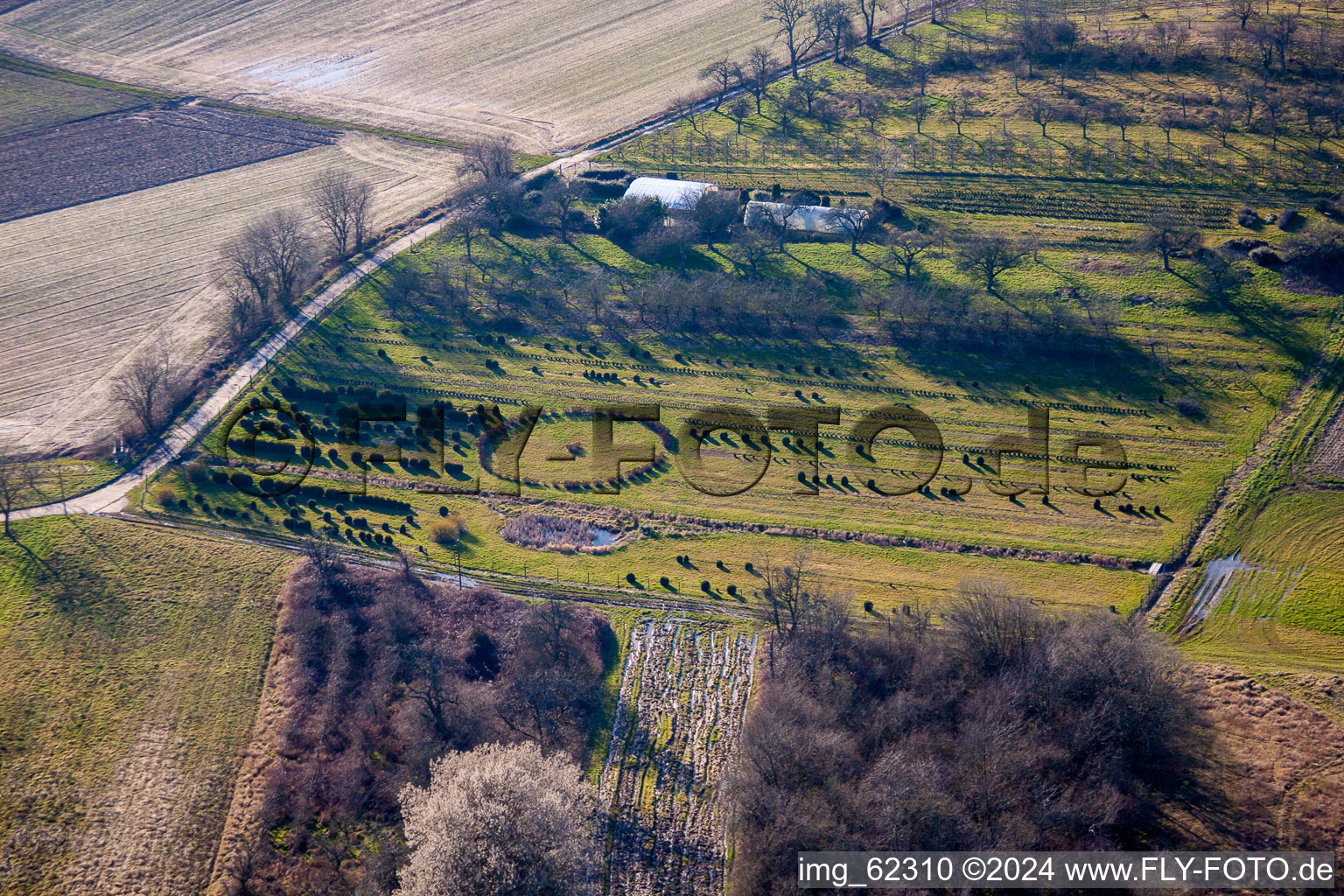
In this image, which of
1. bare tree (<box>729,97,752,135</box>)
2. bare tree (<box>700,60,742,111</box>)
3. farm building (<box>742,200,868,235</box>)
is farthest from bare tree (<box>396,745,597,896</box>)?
bare tree (<box>700,60,742,111</box>)

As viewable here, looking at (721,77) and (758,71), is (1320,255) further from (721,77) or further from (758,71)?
(721,77)

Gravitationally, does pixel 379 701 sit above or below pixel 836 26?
below

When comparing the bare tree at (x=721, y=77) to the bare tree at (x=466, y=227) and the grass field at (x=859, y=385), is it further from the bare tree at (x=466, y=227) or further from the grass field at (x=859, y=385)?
the bare tree at (x=466, y=227)

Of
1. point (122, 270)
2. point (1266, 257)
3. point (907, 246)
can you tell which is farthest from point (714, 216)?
point (122, 270)

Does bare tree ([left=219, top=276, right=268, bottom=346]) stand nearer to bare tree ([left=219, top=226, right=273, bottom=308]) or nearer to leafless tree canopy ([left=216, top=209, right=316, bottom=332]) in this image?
leafless tree canopy ([left=216, top=209, right=316, bottom=332])

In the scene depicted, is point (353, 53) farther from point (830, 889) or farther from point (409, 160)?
point (830, 889)

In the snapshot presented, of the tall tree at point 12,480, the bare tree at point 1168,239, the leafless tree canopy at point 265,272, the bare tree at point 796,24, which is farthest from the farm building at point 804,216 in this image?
the tall tree at point 12,480
